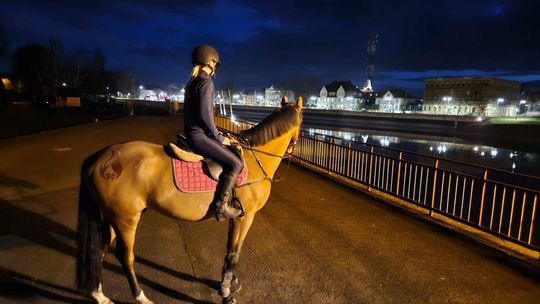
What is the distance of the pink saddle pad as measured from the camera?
376cm

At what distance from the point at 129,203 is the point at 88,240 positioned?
63cm

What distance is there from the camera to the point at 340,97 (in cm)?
13125

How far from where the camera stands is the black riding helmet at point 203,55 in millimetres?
3773

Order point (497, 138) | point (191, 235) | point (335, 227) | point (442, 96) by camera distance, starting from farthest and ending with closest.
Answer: point (442, 96)
point (497, 138)
point (335, 227)
point (191, 235)

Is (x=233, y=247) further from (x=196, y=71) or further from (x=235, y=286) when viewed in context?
(x=196, y=71)

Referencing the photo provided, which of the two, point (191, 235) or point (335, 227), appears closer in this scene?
point (191, 235)

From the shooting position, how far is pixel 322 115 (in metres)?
81.6

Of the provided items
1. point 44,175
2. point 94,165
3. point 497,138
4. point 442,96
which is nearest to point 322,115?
point 497,138

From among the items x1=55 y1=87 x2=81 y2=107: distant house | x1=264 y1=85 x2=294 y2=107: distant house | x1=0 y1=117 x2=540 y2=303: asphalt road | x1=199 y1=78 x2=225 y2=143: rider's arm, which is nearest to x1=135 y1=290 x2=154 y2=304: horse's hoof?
x1=0 y1=117 x2=540 y2=303: asphalt road

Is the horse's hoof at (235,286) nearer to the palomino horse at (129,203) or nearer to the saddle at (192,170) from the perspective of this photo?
the palomino horse at (129,203)

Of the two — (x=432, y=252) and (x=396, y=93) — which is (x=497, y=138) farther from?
(x=396, y=93)

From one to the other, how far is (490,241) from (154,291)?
5.39 meters

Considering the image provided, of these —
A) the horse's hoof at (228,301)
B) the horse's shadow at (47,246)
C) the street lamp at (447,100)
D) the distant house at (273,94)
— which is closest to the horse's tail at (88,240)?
the horse's shadow at (47,246)

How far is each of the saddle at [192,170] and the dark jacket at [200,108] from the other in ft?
0.73
